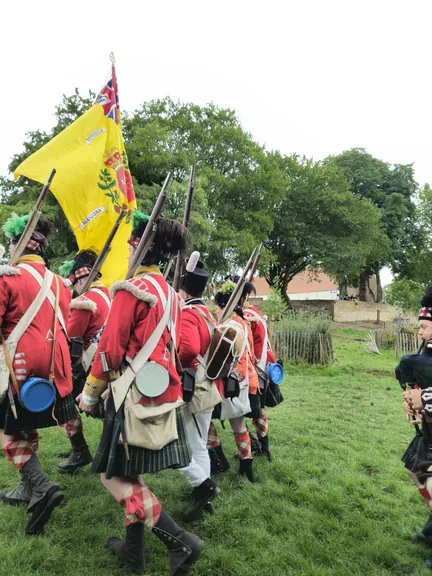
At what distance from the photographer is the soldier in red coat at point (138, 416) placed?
8.54 ft

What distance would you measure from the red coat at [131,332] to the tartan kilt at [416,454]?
1810mm

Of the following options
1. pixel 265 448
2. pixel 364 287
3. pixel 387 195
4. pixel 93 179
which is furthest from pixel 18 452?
pixel 387 195

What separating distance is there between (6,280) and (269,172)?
79.9 feet

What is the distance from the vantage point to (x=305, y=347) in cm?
1270

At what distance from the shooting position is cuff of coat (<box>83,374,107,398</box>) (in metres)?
2.74

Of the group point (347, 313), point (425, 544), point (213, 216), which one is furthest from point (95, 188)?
point (347, 313)

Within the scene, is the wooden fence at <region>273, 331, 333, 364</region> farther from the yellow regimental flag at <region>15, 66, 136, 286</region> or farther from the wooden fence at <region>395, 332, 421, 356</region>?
the yellow regimental flag at <region>15, 66, 136, 286</region>

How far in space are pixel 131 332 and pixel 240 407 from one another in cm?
190

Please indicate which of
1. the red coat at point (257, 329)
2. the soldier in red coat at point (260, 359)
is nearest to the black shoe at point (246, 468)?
the soldier in red coat at point (260, 359)

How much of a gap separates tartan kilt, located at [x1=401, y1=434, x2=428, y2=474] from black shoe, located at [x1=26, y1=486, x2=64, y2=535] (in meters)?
2.54

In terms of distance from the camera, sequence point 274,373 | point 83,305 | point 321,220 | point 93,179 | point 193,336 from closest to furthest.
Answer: point 193,336 → point 83,305 → point 274,373 → point 93,179 → point 321,220

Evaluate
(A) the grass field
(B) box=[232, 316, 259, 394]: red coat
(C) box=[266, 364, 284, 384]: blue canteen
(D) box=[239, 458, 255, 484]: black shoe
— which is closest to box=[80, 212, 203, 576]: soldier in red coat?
(A) the grass field

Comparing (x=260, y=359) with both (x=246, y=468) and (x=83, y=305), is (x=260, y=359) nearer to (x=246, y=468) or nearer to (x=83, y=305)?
(x=246, y=468)

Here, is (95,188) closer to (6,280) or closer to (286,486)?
(6,280)
